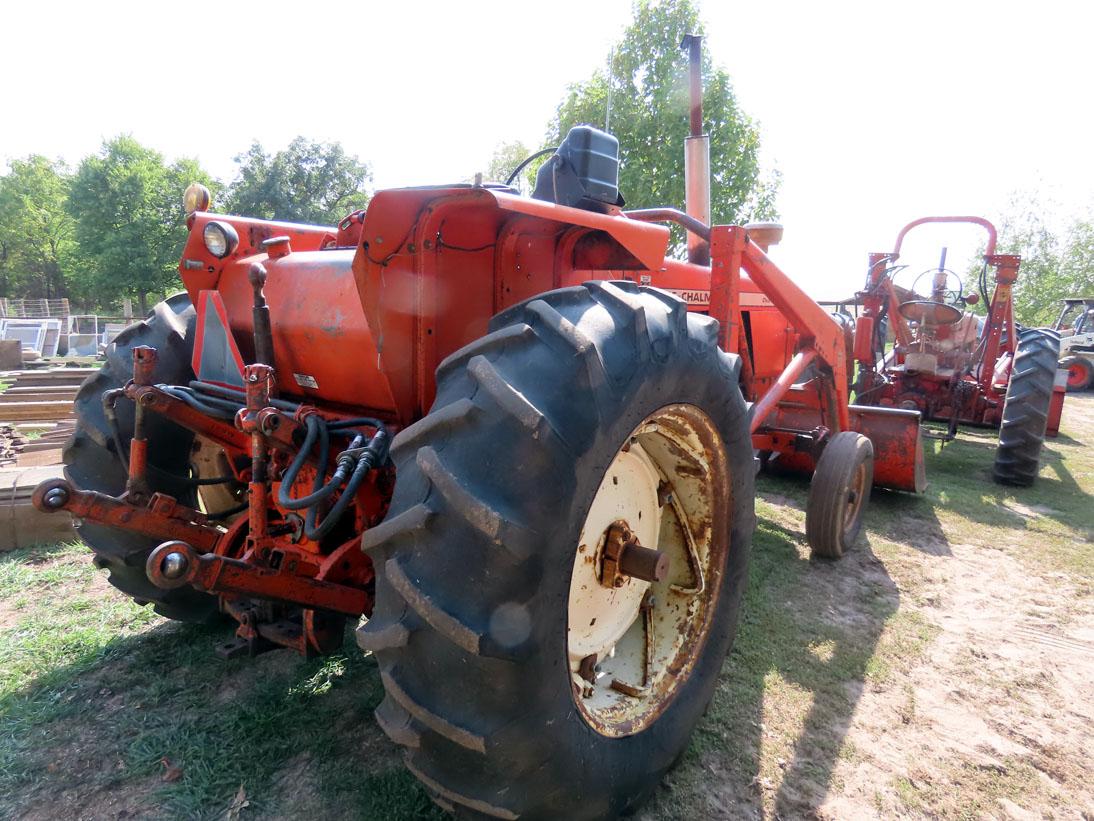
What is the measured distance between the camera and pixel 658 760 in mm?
1756

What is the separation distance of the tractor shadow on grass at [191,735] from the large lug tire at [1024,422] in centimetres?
546

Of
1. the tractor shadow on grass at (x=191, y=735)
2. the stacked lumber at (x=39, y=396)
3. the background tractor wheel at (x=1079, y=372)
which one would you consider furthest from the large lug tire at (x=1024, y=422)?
the background tractor wheel at (x=1079, y=372)

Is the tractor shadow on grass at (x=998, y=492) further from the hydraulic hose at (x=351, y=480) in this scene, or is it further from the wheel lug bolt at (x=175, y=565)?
the wheel lug bolt at (x=175, y=565)

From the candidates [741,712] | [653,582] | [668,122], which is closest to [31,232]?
[668,122]

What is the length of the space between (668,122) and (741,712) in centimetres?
1480

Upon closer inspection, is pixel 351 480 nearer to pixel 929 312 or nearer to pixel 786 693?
pixel 786 693

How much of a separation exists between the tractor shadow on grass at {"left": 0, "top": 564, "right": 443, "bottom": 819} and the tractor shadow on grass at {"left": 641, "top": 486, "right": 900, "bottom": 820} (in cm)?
86

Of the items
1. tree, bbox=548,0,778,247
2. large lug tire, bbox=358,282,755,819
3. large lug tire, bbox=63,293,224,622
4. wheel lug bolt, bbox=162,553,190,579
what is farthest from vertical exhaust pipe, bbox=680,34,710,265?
tree, bbox=548,0,778,247

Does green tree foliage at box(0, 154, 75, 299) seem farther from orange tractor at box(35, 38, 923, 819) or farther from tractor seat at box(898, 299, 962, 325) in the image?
orange tractor at box(35, 38, 923, 819)

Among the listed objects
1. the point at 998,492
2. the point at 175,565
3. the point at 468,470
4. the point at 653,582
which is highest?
the point at 468,470

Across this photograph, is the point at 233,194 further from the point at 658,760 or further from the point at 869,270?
the point at 658,760

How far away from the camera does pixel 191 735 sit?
2.12m

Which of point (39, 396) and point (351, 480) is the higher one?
point (351, 480)

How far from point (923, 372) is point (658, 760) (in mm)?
6657
